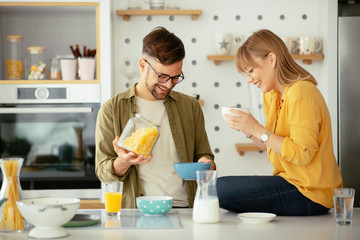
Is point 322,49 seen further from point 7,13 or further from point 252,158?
point 7,13

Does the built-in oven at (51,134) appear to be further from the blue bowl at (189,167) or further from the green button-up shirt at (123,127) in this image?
the blue bowl at (189,167)

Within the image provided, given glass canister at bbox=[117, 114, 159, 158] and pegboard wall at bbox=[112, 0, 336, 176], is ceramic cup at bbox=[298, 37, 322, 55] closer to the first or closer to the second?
pegboard wall at bbox=[112, 0, 336, 176]

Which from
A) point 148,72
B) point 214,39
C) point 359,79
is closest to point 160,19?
point 214,39

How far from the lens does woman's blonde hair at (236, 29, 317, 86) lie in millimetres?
2080

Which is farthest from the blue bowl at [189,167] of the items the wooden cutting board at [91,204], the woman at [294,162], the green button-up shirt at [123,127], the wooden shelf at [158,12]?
the wooden shelf at [158,12]

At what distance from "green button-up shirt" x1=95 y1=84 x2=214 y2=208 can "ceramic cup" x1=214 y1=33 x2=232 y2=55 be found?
49.7 inches

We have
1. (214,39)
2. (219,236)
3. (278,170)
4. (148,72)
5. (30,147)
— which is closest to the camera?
(219,236)

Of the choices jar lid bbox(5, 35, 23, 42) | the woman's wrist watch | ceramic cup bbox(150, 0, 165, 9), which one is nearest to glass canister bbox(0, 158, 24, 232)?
the woman's wrist watch

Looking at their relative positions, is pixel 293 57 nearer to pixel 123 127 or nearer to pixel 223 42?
pixel 223 42

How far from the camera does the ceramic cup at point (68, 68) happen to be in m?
3.59

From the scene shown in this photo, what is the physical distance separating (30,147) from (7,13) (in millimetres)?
900

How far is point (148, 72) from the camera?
2383 mm

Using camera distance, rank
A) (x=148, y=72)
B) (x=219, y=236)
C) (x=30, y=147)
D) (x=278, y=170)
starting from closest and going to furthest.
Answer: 1. (x=219, y=236)
2. (x=278, y=170)
3. (x=148, y=72)
4. (x=30, y=147)

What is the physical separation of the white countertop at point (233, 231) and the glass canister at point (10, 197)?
0.03 m
